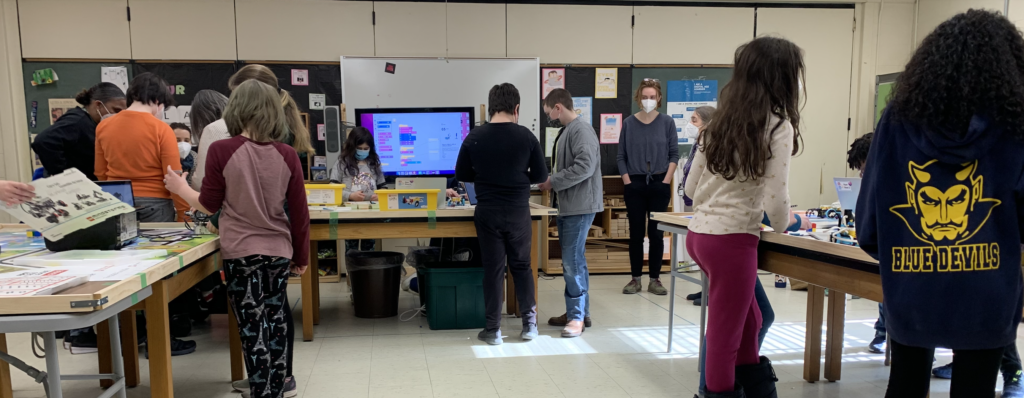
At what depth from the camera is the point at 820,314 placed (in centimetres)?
245

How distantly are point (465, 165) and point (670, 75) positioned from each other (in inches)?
116

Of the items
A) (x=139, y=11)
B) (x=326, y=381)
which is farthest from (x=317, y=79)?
(x=326, y=381)

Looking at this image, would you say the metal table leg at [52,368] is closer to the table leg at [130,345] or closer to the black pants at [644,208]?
the table leg at [130,345]

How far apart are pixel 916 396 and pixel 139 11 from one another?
5.49m

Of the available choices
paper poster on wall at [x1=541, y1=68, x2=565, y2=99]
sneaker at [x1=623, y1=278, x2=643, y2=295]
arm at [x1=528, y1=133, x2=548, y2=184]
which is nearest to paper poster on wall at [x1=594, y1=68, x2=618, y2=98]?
paper poster on wall at [x1=541, y1=68, x2=565, y2=99]

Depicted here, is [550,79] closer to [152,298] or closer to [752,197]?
[752,197]

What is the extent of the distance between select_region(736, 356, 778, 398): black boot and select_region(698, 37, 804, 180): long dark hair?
0.65 m

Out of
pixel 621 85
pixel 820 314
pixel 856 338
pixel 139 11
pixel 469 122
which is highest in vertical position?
Answer: pixel 139 11

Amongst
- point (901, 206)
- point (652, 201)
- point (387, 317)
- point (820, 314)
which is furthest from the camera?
point (652, 201)

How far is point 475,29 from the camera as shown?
4988 millimetres

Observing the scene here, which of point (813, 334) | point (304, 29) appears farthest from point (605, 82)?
point (813, 334)

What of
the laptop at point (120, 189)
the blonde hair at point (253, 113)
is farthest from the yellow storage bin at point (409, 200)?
the laptop at point (120, 189)

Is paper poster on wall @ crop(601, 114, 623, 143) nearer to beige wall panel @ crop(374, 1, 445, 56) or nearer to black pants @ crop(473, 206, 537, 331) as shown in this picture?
beige wall panel @ crop(374, 1, 445, 56)

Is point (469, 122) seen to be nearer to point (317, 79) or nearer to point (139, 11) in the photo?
point (317, 79)
